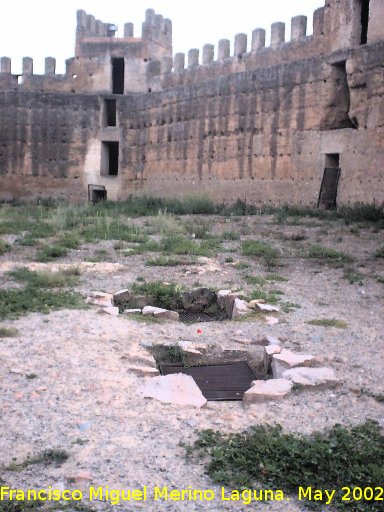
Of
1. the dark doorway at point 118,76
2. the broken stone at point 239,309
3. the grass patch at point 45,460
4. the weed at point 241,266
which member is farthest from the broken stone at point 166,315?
the dark doorway at point 118,76

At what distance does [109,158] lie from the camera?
76.0ft

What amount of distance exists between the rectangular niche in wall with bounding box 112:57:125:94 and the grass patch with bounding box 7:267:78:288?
15983 mm

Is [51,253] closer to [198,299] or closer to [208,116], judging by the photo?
[198,299]

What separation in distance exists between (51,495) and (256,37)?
15975 millimetres

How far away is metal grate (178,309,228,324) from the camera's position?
7.49 metres

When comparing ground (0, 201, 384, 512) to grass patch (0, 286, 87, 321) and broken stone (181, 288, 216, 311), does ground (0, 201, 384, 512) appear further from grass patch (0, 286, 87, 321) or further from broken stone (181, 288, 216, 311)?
broken stone (181, 288, 216, 311)

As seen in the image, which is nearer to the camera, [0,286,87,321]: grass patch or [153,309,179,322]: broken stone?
[0,286,87,321]: grass patch

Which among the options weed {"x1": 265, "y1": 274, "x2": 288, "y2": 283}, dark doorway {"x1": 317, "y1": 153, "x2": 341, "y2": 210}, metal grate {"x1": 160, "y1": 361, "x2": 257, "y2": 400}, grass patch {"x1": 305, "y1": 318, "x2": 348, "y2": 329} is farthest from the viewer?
dark doorway {"x1": 317, "y1": 153, "x2": 341, "y2": 210}

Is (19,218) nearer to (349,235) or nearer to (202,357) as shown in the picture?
(349,235)

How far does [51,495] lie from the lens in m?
3.31

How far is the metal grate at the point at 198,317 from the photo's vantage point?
749cm

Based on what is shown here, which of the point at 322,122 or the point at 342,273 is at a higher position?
the point at 322,122

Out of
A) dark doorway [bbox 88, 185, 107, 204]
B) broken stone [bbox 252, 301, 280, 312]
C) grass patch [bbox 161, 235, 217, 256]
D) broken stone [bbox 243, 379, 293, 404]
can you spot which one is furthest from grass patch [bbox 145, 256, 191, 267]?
dark doorway [bbox 88, 185, 107, 204]

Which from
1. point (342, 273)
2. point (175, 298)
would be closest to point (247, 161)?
point (342, 273)
